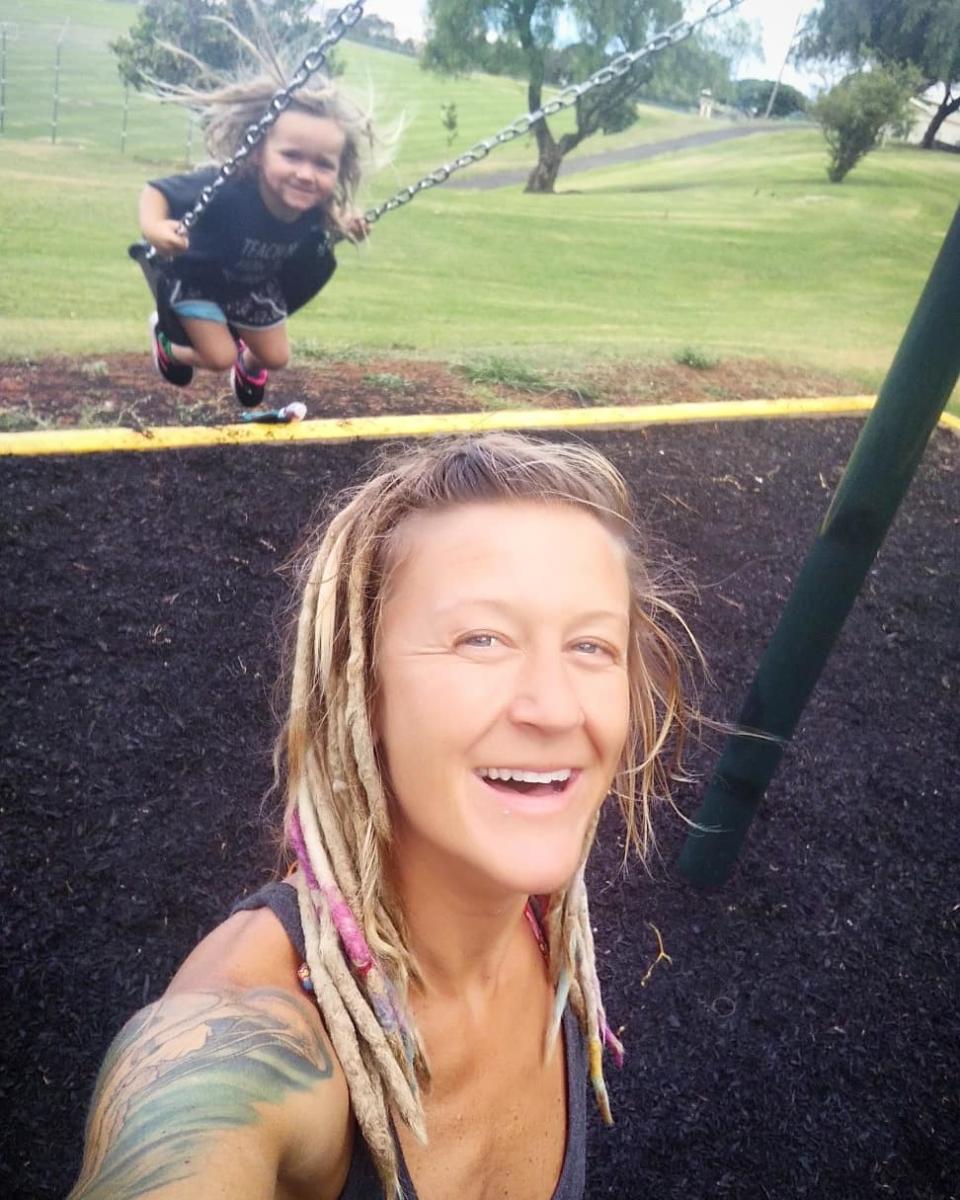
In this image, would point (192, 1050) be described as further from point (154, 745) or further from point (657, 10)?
point (657, 10)

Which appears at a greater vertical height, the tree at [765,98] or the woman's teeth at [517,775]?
the tree at [765,98]

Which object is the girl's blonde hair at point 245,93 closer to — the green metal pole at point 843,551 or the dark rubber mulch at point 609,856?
the dark rubber mulch at point 609,856

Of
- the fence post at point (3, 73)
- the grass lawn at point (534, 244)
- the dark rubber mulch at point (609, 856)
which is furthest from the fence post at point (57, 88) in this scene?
the dark rubber mulch at point (609, 856)

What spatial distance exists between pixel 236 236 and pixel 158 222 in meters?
0.25

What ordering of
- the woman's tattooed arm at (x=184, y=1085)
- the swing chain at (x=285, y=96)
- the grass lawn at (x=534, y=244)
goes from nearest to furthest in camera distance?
1. the woman's tattooed arm at (x=184, y=1085)
2. the swing chain at (x=285, y=96)
3. the grass lawn at (x=534, y=244)

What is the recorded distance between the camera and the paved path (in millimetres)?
3770

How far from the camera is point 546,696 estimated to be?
100 centimetres

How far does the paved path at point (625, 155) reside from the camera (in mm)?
3770

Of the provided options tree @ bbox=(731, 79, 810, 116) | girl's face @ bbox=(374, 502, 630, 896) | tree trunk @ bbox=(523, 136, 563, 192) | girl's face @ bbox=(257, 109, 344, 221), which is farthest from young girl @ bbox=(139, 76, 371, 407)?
girl's face @ bbox=(374, 502, 630, 896)

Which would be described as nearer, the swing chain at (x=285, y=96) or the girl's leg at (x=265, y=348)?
the swing chain at (x=285, y=96)

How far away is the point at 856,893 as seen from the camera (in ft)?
8.11

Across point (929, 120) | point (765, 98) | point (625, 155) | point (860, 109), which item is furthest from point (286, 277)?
point (929, 120)

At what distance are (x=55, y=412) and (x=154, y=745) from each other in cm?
152

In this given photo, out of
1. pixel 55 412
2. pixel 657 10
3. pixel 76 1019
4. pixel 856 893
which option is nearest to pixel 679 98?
pixel 657 10
